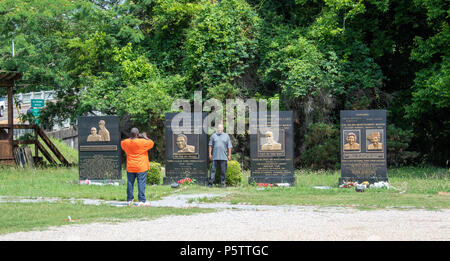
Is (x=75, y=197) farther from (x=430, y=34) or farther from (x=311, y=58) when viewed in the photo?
(x=430, y=34)

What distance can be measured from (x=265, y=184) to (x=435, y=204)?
20.3ft

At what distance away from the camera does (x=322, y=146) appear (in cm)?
2616

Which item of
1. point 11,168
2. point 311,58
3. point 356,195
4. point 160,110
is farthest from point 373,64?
point 11,168

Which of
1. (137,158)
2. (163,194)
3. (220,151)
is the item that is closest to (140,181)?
(137,158)

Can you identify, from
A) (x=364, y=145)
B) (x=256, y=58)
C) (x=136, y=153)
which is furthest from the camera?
(x=256, y=58)

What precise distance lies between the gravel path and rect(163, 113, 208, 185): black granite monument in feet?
22.5

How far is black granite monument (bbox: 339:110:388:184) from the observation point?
1852 cm

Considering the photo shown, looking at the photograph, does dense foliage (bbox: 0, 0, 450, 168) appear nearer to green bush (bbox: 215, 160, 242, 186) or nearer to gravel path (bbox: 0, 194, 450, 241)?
green bush (bbox: 215, 160, 242, 186)

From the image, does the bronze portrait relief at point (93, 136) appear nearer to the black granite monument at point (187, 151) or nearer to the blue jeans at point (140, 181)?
the black granite monument at point (187, 151)

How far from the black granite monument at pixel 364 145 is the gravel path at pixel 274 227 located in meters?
5.58

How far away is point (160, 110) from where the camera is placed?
27125 millimetres

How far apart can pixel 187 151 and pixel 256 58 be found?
9.69 meters

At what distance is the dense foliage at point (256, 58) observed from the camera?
2606 cm

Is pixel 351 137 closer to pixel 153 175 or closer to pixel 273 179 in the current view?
pixel 273 179
